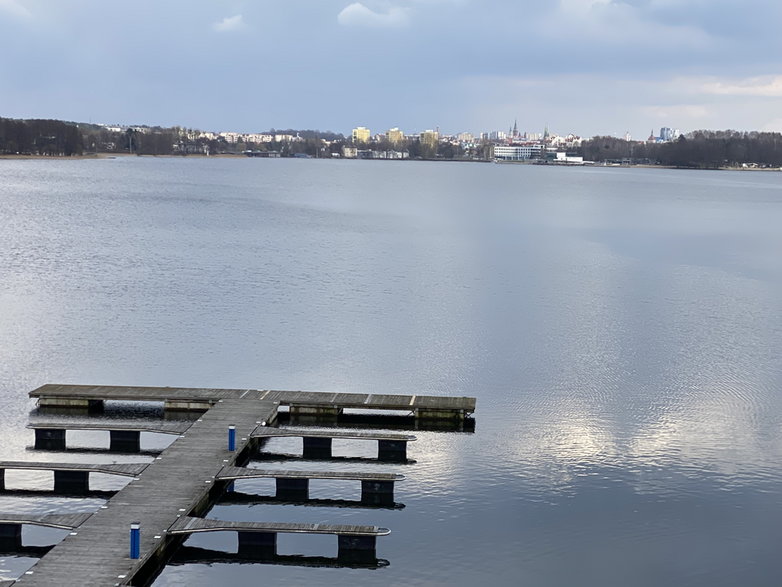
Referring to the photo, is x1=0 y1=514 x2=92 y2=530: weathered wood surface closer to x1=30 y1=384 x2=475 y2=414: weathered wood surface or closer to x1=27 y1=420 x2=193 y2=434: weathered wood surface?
x1=27 y1=420 x2=193 y2=434: weathered wood surface

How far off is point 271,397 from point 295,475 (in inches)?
252

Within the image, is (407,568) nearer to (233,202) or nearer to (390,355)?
(390,355)

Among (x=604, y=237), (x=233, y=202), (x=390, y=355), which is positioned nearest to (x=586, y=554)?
(x=390, y=355)

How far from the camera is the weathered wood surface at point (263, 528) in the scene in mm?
18828

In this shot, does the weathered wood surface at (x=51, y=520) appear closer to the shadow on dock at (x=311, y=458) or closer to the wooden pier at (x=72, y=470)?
the wooden pier at (x=72, y=470)

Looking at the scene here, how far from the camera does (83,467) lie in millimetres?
22062

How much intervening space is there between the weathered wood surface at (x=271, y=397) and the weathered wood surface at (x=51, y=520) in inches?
340

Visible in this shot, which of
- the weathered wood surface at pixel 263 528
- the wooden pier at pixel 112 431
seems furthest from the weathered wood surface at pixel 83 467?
the weathered wood surface at pixel 263 528

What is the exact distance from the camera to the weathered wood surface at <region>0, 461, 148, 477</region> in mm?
21781

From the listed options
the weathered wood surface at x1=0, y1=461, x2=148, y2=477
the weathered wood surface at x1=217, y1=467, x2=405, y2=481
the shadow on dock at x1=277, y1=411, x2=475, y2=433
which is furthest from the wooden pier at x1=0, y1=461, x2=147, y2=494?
the shadow on dock at x1=277, y1=411, x2=475, y2=433

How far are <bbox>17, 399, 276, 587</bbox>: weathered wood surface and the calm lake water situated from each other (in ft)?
3.39

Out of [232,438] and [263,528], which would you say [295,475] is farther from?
[263,528]

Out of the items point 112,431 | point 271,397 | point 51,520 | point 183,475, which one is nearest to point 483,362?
point 271,397

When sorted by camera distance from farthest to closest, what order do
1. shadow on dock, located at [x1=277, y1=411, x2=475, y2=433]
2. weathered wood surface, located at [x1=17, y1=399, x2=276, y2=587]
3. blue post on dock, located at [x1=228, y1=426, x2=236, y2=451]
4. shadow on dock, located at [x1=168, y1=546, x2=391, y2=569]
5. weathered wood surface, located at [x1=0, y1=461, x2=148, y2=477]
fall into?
shadow on dock, located at [x1=277, y1=411, x2=475, y2=433] < blue post on dock, located at [x1=228, y1=426, x2=236, y2=451] < weathered wood surface, located at [x1=0, y1=461, x2=148, y2=477] < shadow on dock, located at [x1=168, y1=546, x2=391, y2=569] < weathered wood surface, located at [x1=17, y1=399, x2=276, y2=587]
